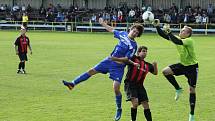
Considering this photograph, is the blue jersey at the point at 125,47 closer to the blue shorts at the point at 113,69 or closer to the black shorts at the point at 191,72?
the blue shorts at the point at 113,69

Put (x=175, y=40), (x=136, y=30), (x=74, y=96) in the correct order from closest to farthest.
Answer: (x=136, y=30), (x=175, y=40), (x=74, y=96)

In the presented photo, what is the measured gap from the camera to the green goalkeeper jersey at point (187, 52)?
11.7 metres

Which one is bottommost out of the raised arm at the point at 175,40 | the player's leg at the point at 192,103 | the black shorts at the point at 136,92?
the player's leg at the point at 192,103

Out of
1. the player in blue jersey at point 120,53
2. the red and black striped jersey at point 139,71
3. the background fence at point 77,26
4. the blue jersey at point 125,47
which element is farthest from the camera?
the background fence at point 77,26

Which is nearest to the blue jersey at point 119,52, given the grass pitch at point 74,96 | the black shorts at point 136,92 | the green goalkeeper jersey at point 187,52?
the black shorts at point 136,92

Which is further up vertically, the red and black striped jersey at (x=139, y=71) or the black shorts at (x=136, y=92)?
the red and black striped jersey at (x=139, y=71)

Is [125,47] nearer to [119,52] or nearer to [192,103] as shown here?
[119,52]

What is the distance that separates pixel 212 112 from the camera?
41.1 feet

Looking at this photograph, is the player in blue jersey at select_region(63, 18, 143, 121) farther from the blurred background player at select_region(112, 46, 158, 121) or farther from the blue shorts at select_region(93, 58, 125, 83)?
the blurred background player at select_region(112, 46, 158, 121)

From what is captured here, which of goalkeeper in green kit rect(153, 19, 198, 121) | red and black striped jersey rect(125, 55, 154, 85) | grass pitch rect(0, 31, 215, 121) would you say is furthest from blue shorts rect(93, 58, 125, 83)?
red and black striped jersey rect(125, 55, 154, 85)

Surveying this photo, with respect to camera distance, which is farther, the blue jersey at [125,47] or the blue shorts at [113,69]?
the blue shorts at [113,69]

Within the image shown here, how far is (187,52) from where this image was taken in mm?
11906

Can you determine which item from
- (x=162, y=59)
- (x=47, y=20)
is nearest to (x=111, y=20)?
(x=47, y=20)

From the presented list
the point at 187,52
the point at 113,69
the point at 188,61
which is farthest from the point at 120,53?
the point at 188,61
